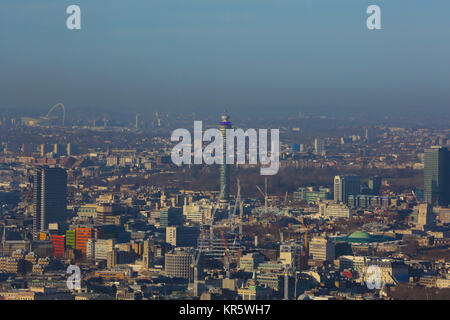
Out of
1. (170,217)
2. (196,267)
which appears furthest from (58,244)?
(196,267)

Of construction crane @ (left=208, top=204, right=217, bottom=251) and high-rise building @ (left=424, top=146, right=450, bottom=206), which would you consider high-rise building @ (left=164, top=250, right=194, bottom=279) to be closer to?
construction crane @ (left=208, top=204, right=217, bottom=251)

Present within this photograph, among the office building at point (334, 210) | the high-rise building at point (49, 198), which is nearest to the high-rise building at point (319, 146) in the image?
the office building at point (334, 210)

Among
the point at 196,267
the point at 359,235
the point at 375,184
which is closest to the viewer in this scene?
the point at 196,267

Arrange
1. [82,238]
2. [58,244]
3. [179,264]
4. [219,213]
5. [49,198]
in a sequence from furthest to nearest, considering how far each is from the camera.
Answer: [219,213] → [49,198] → [82,238] → [58,244] → [179,264]

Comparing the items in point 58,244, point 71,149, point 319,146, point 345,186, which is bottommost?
point 58,244

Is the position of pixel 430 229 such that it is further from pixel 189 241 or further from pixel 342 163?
pixel 342 163

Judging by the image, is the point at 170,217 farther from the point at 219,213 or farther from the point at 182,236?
the point at 182,236
